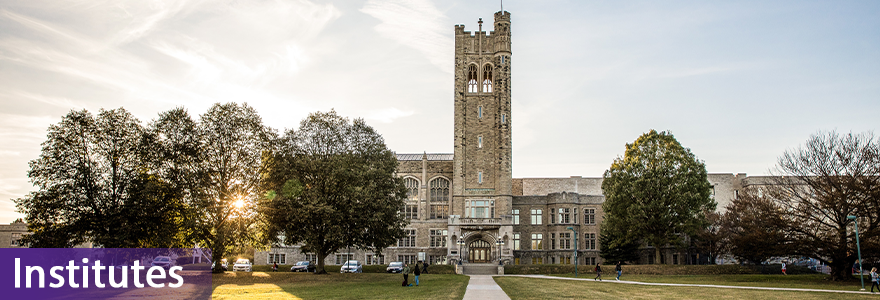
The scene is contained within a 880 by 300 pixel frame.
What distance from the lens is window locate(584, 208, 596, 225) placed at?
7044cm

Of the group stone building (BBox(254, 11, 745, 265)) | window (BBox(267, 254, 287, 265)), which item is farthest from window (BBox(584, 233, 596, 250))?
window (BBox(267, 254, 287, 265))

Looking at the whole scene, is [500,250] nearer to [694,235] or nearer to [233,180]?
[694,235]

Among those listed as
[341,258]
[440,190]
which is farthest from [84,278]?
[440,190]

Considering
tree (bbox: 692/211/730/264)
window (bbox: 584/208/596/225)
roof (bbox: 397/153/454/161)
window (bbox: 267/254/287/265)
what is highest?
roof (bbox: 397/153/454/161)

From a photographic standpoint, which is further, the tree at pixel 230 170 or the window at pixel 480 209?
the window at pixel 480 209

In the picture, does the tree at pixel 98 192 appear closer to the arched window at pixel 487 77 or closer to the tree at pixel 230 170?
the tree at pixel 230 170

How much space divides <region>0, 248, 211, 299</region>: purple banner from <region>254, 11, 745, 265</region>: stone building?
32114mm

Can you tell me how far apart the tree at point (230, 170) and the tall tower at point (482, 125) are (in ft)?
94.4

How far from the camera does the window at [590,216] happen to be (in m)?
70.4

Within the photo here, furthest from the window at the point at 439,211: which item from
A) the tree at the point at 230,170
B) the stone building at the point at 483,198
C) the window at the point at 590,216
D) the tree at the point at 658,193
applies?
the tree at the point at 230,170

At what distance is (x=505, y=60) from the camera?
6925cm

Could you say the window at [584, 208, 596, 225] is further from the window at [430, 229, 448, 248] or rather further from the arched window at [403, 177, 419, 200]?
the arched window at [403, 177, 419, 200]

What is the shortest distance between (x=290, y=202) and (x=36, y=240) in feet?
47.9

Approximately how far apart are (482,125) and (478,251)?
14.1 meters
